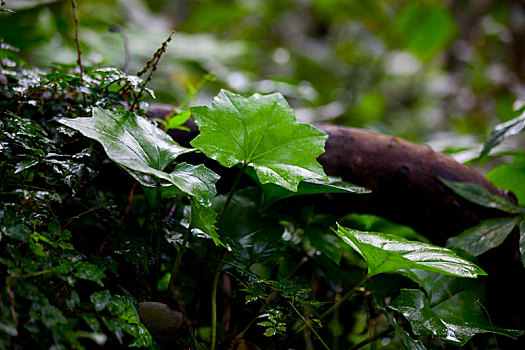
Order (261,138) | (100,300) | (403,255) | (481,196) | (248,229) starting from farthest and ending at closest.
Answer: (481,196)
(248,229)
(261,138)
(403,255)
(100,300)

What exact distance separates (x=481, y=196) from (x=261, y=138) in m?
0.65

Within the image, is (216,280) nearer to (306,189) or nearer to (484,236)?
(306,189)

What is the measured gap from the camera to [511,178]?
1.21 meters

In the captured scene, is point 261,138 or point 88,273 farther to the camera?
point 261,138

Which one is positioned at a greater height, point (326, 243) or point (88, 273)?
point (88, 273)

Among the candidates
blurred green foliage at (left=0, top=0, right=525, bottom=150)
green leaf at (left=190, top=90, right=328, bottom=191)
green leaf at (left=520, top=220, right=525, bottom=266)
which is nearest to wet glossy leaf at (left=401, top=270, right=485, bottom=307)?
green leaf at (left=520, top=220, right=525, bottom=266)

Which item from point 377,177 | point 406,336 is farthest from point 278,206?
point 406,336

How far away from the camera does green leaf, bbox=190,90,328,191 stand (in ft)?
2.35

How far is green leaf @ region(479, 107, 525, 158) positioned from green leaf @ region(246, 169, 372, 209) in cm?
47

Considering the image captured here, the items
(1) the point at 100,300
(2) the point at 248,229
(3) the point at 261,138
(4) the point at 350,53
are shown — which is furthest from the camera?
(4) the point at 350,53

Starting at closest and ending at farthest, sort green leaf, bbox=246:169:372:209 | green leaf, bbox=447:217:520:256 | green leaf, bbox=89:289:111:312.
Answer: green leaf, bbox=89:289:111:312 < green leaf, bbox=246:169:372:209 < green leaf, bbox=447:217:520:256

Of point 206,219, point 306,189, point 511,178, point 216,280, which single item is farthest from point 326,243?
point 511,178

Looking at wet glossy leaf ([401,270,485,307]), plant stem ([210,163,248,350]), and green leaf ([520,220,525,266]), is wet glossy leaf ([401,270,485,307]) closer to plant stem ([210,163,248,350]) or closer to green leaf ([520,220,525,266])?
green leaf ([520,220,525,266])

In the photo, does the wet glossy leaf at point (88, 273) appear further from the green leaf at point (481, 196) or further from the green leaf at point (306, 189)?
the green leaf at point (481, 196)
